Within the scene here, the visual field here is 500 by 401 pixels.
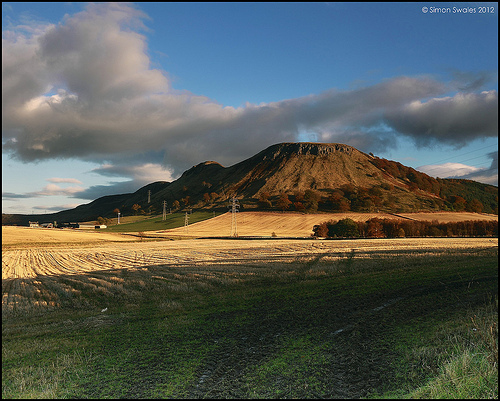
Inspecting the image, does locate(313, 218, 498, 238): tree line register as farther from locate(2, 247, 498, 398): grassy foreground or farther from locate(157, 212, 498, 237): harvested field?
locate(2, 247, 498, 398): grassy foreground

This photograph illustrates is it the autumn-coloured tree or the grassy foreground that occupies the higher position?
the autumn-coloured tree

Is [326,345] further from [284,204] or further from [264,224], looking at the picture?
[284,204]

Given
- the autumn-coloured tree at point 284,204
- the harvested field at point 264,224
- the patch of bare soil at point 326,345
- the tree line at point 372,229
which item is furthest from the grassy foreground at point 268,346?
the autumn-coloured tree at point 284,204

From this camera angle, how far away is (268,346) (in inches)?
475

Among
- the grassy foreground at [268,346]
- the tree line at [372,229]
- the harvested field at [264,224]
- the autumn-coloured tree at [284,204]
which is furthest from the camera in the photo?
the autumn-coloured tree at [284,204]

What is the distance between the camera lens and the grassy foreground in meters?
8.82

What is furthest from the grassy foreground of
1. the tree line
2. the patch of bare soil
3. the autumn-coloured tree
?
the autumn-coloured tree

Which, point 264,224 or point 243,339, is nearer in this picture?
point 243,339

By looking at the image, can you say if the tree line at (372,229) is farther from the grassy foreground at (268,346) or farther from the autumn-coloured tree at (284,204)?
the autumn-coloured tree at (284,204)

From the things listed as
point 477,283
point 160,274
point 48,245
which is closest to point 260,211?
point 48,245

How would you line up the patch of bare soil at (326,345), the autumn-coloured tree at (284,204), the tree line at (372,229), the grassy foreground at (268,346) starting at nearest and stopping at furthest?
the grassy foreground at (268,346) < the patch of bare soil at (326,345) < the tree line at (372,229) < the autumn-coloured tree at (284,204)

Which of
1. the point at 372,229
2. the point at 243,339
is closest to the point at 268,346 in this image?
the point at 243,339

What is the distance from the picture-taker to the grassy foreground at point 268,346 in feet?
28.9

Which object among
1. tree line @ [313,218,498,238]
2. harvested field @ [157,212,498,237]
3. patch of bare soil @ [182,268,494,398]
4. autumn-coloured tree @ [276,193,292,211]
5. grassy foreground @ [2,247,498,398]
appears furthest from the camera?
autumn-coloured tree @ [276,193,292,211]
